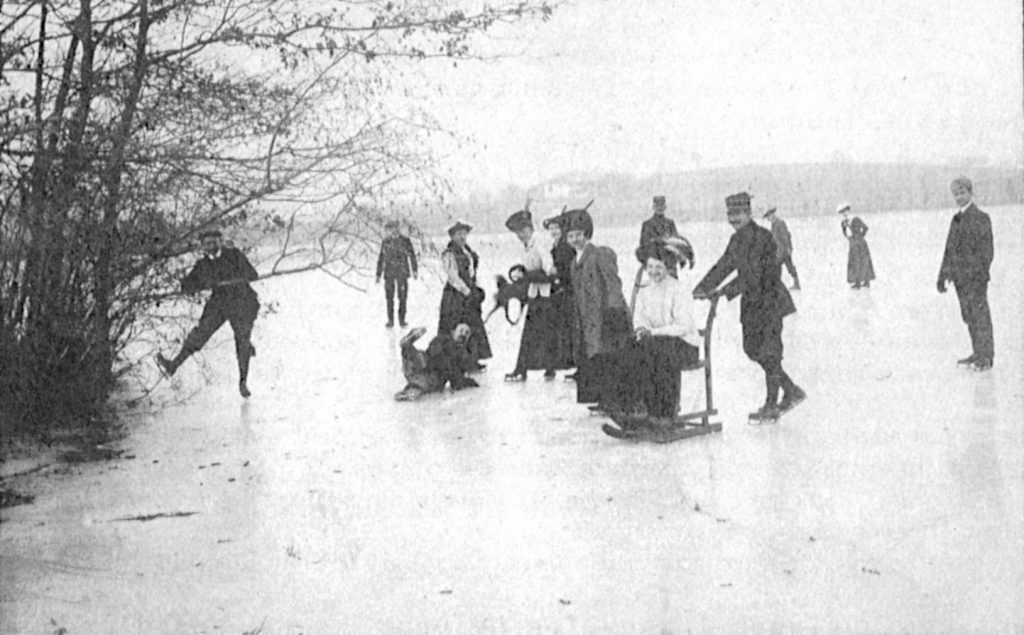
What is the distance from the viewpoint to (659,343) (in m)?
6.59

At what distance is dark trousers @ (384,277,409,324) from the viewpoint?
7.43 m

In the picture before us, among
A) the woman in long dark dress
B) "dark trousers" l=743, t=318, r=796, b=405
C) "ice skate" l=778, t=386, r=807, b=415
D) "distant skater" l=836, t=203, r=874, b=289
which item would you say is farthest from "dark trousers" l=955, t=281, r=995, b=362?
"distant skater" l=836, t=203, r=874, b=289

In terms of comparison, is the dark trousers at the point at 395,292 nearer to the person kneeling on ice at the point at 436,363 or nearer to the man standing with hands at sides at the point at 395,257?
the man standing with hands at sides at the point at 395,257

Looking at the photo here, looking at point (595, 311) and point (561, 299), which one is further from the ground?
point (561, 299)

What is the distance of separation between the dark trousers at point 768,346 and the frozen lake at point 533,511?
1.04ft

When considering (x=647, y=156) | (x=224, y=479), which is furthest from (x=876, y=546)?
(x=224, y=479)

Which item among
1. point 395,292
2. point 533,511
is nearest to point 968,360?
point 533,511

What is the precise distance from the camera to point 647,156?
6.31 metres

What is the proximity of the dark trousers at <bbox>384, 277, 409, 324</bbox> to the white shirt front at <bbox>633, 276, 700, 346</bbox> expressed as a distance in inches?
65.4

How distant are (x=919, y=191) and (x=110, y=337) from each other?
5.58 metres

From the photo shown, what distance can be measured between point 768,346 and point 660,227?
1.36m

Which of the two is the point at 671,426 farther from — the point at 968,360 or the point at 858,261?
the point at 858,261

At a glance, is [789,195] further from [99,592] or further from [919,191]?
[99,592]

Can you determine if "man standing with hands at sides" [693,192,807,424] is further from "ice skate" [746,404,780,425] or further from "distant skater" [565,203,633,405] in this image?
"distant skater" [565,203,633,405]
